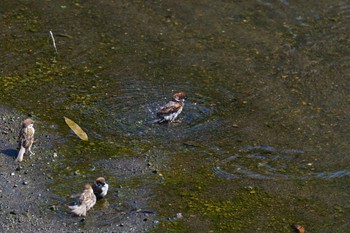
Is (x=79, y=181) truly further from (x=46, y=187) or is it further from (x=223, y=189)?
(x=223, y=189)

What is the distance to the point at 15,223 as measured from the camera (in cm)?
860

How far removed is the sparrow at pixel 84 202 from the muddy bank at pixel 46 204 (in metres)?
0.10

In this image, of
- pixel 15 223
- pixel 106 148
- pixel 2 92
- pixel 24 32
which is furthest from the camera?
pixel 24 32

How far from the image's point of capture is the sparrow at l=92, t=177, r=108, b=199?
8805mm

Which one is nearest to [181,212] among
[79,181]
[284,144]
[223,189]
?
[223,189]

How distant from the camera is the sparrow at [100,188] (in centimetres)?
880

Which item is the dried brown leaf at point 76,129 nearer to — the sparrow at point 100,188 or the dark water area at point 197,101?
the dark water area at point 197,101

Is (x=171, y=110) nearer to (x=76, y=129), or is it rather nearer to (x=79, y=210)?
(x=76, y=129)

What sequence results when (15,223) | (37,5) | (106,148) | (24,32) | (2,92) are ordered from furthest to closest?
(37,5) → (24,32) → (2,92) → (106,148) → (15,223)

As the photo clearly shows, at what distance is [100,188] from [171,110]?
202cm

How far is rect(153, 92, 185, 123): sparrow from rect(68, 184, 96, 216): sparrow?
2139 mm

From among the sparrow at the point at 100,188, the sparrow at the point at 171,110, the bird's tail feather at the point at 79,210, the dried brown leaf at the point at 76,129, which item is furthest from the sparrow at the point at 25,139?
the sparrow at the point at 171,110

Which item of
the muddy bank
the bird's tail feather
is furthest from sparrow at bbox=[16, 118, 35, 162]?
the bird's tail feather

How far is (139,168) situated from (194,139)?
1.09 meters
